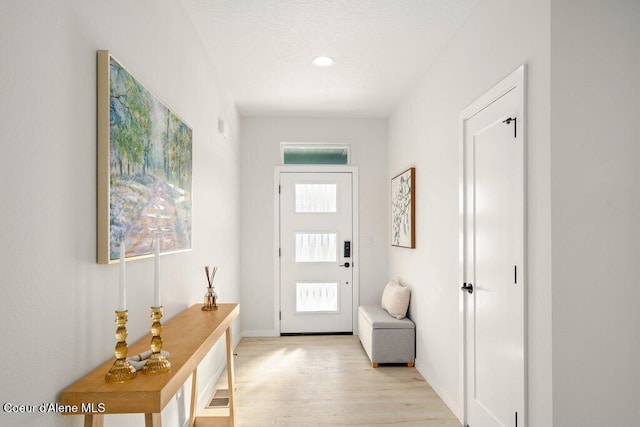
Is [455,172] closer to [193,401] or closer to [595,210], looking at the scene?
[595,210]

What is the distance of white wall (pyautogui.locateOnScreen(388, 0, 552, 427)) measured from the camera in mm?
1691

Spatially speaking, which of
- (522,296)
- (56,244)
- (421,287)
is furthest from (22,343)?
(421,287)

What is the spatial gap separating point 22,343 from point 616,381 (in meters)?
2.14

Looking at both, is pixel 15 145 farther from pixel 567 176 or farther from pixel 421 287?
pixel 421 287

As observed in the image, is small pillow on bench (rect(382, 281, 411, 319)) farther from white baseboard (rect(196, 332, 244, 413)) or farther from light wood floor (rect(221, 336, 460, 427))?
white baseboard (rect(196, 332, 244, 413))

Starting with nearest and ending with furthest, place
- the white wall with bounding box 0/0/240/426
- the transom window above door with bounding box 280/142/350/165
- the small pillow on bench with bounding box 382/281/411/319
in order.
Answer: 1. the white wall with bounding box 0/0/240/426
2. the small pillow on bench with bounding box 382/281/411/319
3. the transom window above door with bounding box 280/142/350/165

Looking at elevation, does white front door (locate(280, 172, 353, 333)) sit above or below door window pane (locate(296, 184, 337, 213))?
below

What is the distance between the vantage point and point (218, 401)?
2.96 metres

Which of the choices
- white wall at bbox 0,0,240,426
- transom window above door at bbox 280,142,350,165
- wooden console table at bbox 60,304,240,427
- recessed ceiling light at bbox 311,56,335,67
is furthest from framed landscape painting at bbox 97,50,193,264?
transom window above door at bbox 280,142,350,165

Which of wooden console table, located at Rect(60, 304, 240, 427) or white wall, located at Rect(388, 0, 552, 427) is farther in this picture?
white wall, located at Rect(388, 0, 552, 427)

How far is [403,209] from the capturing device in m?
4.02

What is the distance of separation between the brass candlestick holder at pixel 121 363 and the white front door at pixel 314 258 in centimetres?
356

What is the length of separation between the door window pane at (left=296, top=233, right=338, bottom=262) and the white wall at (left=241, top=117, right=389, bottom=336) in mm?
338

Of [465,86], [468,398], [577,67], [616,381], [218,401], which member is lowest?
[218,401]
